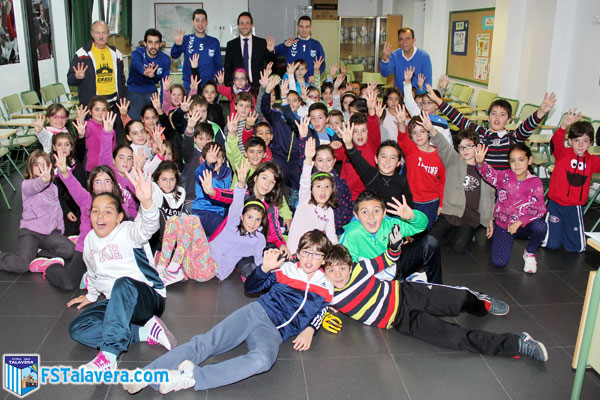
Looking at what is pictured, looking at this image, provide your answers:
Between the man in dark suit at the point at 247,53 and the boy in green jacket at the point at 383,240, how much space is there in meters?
3.74

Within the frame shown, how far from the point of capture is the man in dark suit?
6508 millimetres

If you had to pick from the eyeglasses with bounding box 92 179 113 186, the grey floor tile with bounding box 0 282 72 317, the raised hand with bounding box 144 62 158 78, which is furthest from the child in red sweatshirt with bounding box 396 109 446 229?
the raised hand with bounding box 144 62 158 78

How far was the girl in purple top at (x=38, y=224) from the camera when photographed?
12.5 feet

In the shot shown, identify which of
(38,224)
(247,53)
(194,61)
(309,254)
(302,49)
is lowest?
(38,224)

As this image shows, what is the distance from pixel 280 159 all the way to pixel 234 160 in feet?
1.99

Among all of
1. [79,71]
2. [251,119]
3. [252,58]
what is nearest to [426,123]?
[251,119]

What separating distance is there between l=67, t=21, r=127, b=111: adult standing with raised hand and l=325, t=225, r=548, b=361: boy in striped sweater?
4.15 metres

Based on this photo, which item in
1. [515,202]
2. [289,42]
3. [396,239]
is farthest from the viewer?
[289,42]

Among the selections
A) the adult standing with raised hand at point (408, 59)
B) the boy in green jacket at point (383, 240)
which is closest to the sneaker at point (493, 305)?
the boy in green jacket at point (383, 240)

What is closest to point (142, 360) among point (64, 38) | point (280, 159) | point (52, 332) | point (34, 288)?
point (52, 332)

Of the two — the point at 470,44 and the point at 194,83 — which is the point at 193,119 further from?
the point at 470,44

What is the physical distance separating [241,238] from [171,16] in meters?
10.6

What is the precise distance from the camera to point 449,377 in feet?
9.00

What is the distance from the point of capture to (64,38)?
9.48 m
